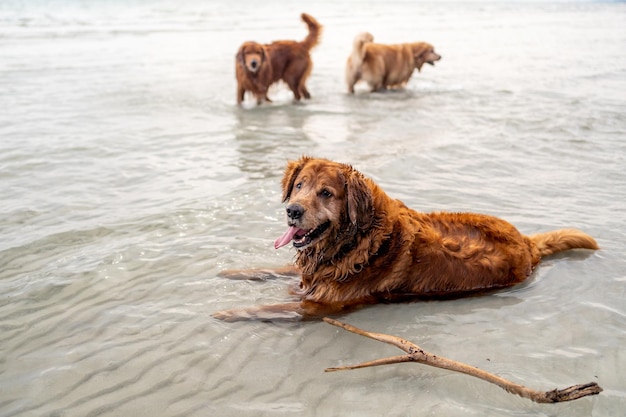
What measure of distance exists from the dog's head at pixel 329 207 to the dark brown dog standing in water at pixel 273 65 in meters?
8.68

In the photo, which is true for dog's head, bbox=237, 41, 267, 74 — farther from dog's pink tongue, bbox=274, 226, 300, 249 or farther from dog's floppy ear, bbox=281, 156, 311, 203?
dog's pink tongue, bbox=274, 226, 300, 249

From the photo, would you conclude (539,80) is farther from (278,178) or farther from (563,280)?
(563,280)

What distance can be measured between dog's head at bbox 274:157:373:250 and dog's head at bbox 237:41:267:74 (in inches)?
339

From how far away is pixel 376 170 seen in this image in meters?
8.31

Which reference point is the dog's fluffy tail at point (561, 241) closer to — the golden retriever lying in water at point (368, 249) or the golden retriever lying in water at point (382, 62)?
the golden retriever lying in water at point (368, 249)

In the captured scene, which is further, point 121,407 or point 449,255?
point 449,255

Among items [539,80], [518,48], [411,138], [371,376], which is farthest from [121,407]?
[518,48]

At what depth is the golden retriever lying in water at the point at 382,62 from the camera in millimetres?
14938

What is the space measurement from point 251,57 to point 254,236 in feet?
25.2

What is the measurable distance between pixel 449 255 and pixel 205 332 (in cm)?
212

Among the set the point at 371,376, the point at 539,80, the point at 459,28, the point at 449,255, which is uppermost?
the point at 459,28

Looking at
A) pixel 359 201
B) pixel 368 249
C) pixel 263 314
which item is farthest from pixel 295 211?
pixel 263 314

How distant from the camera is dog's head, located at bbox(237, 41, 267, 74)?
12750 millimetres

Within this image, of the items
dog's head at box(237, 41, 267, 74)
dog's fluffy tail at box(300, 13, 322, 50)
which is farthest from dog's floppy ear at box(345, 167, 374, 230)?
dog's fluffy tail at box(300, 13, 322, 50)
